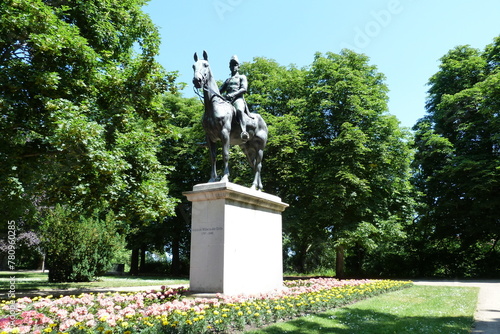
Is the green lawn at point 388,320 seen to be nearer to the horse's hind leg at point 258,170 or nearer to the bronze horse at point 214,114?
the bronze horse at point 214,114

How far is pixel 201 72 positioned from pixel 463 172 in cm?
2346

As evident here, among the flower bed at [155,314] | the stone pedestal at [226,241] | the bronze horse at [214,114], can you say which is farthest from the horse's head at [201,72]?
the flower bed at [155,314]

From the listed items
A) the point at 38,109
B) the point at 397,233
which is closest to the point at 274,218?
the point at 38,109

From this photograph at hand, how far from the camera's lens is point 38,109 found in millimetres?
12195

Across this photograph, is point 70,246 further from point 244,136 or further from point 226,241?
point 226,241

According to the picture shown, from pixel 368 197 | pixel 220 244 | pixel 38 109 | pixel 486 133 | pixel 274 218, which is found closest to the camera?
pixel 220 244

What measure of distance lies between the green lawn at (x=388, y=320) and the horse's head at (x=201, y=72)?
5356mm

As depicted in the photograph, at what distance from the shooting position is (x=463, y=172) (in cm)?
2584

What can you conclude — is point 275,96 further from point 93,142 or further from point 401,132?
point 93,142

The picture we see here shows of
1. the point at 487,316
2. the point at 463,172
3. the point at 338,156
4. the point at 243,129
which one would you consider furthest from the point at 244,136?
the point at 463,172

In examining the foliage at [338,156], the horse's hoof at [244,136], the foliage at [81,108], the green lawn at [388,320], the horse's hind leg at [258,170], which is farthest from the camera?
the foliage at [338,156]

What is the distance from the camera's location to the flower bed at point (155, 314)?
509 centimetres

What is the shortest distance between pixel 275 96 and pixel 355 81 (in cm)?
626

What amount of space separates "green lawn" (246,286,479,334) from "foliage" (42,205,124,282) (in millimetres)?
14565
